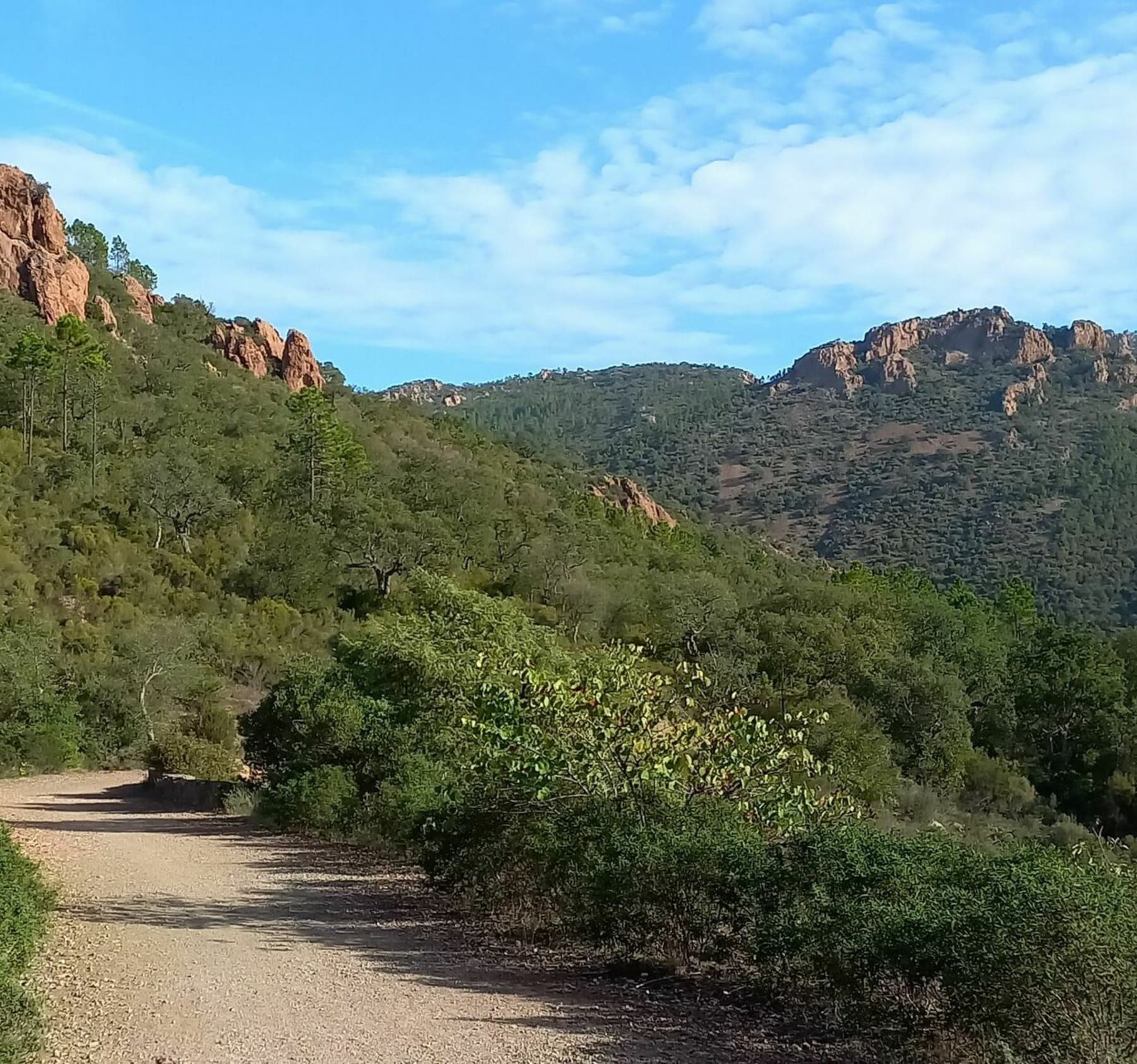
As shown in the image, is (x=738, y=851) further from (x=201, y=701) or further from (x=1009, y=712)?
(x=1009, y=712)

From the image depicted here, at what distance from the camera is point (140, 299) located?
255 feet

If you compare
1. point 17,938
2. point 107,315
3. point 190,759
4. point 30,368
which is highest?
point 107,315

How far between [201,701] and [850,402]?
119081mm

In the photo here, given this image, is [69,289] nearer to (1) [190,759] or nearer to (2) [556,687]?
(1) [190,759]

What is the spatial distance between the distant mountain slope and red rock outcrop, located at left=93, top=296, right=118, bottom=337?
35896 mm

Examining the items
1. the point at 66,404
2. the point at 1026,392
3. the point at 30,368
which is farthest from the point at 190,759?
the point at 1026,392

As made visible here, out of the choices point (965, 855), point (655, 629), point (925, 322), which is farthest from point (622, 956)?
point (925, 322)

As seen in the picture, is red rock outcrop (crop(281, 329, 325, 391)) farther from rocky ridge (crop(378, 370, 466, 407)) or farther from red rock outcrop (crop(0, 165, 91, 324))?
rocky ridge (crop(378, 370, 466, 407))

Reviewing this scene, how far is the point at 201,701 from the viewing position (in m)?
33.0

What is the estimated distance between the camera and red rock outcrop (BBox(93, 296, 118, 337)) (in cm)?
6625

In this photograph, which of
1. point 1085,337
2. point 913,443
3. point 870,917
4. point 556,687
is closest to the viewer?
point 870,917

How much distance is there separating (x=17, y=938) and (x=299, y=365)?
2978 inches

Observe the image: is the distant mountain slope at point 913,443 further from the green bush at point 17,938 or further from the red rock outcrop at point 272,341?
the green bush at point 17,938

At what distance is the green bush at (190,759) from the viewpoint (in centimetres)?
2533
